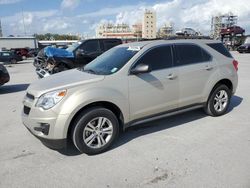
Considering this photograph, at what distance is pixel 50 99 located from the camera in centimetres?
359

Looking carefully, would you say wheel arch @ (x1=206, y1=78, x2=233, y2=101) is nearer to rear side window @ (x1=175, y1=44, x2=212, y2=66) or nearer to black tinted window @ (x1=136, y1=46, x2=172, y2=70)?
rear side window @ (x1=175, y1=44, x2=212, y2=66)

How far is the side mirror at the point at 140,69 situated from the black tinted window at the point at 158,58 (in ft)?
0.56

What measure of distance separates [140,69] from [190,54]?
1448 mm

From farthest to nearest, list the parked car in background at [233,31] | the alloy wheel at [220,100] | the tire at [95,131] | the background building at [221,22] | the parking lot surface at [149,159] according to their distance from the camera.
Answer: the background building at [221,22]
the parked car in background at [233,31]
the alloy wheel at [220,100]
the tire at [95,131]
the parking lot surface at [149,159]

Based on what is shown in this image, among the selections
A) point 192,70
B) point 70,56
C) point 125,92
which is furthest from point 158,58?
point 70,56

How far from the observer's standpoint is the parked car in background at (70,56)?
1060 centimetres

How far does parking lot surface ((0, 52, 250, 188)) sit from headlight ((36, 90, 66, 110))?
86 centimetres

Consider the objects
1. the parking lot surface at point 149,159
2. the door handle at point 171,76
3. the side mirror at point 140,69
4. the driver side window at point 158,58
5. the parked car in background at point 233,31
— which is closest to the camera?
the parking lot surface at point 149,159

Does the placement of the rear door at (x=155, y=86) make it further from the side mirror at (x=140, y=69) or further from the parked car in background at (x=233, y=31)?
the parked car in background at (x=233, y=31)

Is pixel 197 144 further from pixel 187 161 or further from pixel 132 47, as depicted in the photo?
pixel 132 47

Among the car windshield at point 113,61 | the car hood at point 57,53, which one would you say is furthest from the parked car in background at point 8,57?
the car windshield at point 113,61

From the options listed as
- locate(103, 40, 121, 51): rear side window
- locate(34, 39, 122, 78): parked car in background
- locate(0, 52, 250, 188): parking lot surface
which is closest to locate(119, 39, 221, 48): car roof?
locate(0, 52, 250, 188): parking lot surface

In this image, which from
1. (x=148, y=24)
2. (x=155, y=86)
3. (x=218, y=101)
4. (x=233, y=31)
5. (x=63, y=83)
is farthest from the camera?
(x=148, y=24)

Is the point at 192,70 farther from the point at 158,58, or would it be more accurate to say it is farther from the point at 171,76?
the point at 158,58
